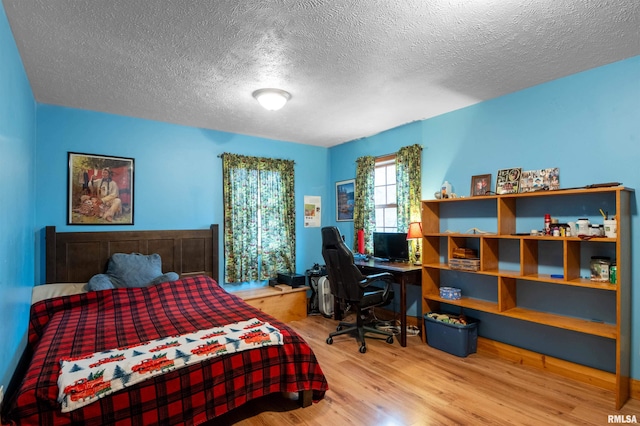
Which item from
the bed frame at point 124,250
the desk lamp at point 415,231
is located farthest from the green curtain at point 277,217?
the desk lamp at point 415,231

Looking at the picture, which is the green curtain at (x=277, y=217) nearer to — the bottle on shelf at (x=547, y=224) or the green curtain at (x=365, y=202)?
the green curtain at (x=365, y=202)

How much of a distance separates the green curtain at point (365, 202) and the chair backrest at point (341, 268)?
1131 mm

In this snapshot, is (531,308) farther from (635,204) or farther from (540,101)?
(540,101)

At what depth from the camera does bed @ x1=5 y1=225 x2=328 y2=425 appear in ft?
5.54

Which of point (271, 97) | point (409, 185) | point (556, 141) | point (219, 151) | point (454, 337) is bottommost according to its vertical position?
point (454, 337)

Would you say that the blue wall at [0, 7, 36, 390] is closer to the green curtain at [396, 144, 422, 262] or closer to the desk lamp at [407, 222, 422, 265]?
the desk lamp at [407, 222, 422, 265]

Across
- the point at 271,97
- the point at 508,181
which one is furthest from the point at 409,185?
the point at 271,97

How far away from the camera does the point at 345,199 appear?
5098 millimetres

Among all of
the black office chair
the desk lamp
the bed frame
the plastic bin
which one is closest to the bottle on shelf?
the plastic bin

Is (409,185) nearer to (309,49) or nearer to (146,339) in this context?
(309,49)

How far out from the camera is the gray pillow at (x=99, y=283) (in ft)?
10.3

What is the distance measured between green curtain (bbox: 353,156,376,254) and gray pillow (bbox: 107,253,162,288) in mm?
2609

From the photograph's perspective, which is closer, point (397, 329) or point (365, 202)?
point (397, 329)

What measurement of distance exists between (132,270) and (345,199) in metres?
2.98
